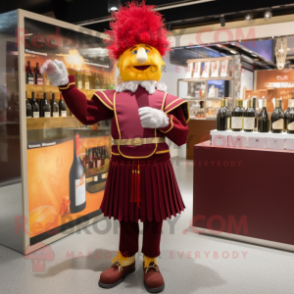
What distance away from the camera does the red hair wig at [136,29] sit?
6.68 ft

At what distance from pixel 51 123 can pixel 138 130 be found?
1.05 metres

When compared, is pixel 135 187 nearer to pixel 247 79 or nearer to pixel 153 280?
pixel 153 280

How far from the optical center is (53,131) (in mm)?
2699

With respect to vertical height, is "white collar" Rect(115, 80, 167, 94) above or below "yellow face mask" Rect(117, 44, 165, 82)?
below

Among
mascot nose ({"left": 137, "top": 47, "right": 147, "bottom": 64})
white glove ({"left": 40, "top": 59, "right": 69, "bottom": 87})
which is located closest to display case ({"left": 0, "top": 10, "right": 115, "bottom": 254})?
white glove ({"left": 40, "top": 59, "right": 69, "bottom": 87})

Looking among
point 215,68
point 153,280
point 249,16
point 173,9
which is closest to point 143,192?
point 153,280

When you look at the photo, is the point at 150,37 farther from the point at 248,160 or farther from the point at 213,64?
the point at 213,64

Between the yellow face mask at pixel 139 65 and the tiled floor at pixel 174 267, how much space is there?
138 cm

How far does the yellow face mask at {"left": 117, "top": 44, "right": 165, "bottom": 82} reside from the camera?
2.01 metres

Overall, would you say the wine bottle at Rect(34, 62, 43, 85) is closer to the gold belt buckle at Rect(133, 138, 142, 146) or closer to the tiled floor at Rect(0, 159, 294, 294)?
the gold belt buckle at Rect(133, 138, 142, 146)

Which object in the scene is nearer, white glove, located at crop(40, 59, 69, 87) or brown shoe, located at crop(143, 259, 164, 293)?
white glove, located at crop(40, 59, 69, 87)

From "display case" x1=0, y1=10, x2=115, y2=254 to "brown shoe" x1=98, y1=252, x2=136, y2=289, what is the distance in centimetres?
78

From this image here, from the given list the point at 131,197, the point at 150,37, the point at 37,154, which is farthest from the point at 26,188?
the point at 150,37

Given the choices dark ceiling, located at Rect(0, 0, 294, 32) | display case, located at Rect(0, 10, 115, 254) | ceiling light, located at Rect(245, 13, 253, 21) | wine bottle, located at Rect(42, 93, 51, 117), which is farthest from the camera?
ceiling light, located at Rect(245, 13, 253, 21)
